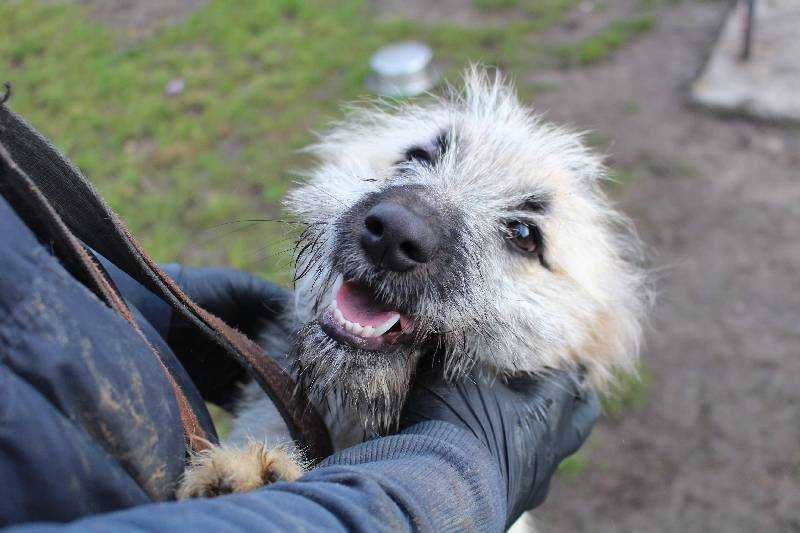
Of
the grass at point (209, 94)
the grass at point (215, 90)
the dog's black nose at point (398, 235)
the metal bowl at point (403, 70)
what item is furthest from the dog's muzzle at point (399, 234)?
the metal bowl at point (403, 70)

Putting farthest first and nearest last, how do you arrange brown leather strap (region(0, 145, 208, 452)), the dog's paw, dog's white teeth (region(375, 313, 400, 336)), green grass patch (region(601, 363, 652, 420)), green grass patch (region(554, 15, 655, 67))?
green grass patch (region(554, 15, 655, 67)), green grass patch (region(601, 363, 652, 420)), dog's white teeth (region(375, 313, 400, 336)), the dog's paw, brown leather strap (region(0, 145, 208, 452))

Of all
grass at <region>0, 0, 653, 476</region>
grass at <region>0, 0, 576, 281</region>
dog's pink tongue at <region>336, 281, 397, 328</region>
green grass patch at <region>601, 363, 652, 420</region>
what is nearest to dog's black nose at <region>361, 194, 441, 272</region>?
dog's pink tongue at <region>336, 281, 397, 328</region>

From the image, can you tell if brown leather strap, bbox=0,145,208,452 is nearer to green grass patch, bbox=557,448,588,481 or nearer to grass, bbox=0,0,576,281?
green grass patch, bbox=557,448,588,481

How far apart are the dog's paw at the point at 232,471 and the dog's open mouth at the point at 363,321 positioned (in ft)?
1.44

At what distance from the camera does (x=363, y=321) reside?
196 cm

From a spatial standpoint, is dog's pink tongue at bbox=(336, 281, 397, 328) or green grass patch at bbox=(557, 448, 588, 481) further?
green grass patch at bbox=(557, 448, 588, 481)

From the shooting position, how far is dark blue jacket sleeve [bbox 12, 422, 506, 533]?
106 centimetres

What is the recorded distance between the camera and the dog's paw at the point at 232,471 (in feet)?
4.56

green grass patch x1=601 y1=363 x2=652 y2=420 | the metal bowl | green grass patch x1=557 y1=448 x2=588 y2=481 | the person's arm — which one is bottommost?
green grass patch x1=557 y1=448 x2=588 y2=481

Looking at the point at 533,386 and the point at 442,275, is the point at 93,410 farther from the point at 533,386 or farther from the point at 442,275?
the point at 533,386

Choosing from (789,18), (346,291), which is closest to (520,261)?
(346,291)

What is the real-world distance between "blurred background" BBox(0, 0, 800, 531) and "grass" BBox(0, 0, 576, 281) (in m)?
0.02

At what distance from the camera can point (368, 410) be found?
2.01 metres

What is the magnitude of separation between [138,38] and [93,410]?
7.22 metres
